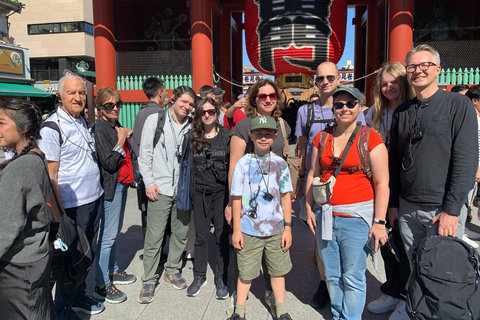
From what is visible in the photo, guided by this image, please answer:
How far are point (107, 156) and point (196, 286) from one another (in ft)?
4.61

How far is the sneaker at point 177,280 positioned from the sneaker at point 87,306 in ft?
2.09

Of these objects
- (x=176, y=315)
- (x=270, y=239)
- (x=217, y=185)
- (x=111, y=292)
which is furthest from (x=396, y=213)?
(x=111, y=292)

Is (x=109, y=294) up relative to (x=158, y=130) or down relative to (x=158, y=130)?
down

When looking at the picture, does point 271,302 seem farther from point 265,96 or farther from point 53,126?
point 53,126

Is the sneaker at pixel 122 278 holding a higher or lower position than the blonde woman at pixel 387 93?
lower

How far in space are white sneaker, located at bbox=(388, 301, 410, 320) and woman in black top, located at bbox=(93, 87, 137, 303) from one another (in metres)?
2.21

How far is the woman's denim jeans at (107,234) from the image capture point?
9.45 feet

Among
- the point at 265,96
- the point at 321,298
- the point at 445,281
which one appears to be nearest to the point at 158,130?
the point at 265,96

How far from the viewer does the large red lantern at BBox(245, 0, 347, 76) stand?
757cm

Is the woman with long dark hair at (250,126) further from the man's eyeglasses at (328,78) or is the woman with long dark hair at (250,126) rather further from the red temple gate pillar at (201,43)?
the red temple gate pillar at (201,43)

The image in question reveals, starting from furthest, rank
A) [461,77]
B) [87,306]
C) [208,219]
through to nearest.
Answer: [461,77] < [208,219] < [87,306]

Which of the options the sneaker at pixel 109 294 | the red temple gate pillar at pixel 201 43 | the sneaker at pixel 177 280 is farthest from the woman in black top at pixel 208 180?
the red temple gate pillar at pixel 201 43

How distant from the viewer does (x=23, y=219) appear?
1.65 metres

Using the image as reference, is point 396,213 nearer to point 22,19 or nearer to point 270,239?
point 270,239
